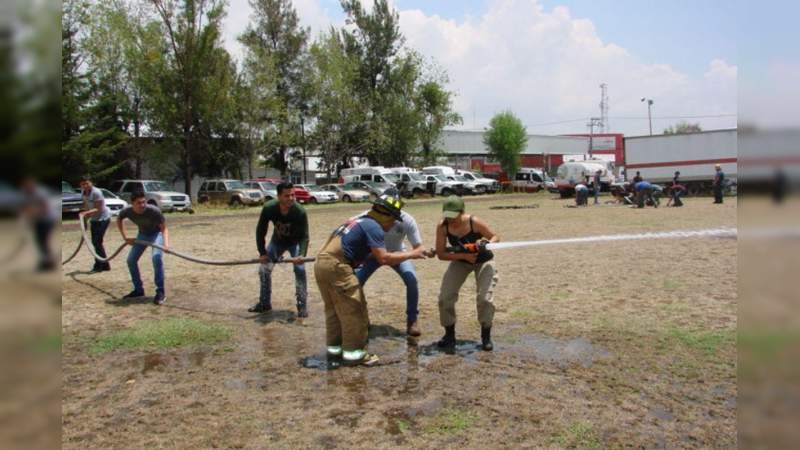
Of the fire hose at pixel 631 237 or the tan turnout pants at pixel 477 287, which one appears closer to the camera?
the tan turnout pants at pixel 477 287

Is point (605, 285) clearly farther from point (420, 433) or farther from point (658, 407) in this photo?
point (420, 433)

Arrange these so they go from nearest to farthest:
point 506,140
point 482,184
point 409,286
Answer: point 409,286, point 482,184, point 506,140

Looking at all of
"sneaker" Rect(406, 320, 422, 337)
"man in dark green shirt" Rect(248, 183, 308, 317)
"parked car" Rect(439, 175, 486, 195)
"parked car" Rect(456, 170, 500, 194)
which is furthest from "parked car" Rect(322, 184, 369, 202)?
"sneaker" Rect(406, 320, 422, 337)

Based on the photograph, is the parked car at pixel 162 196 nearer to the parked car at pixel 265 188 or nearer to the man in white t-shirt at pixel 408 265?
the parked car at pixel 265 188

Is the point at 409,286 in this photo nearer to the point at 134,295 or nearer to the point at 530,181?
the point at 134,295

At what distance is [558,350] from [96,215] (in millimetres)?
9308

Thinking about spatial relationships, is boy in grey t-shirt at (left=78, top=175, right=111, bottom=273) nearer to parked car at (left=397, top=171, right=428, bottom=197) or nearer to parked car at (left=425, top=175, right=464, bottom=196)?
parked car at (left=397, top=171, right=428, bottom=197)

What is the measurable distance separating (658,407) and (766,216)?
434 cm

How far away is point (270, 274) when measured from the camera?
8750mm

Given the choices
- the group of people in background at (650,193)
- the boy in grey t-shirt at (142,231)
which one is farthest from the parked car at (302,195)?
the boy in grey t-shirt at (142,231)

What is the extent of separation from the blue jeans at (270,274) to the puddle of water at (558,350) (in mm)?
2969

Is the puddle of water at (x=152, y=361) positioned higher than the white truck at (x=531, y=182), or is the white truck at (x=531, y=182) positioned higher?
the white truck at (x=531, y=182)

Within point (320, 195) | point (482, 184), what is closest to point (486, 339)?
point (320, 195)

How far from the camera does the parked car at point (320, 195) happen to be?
127 feet
